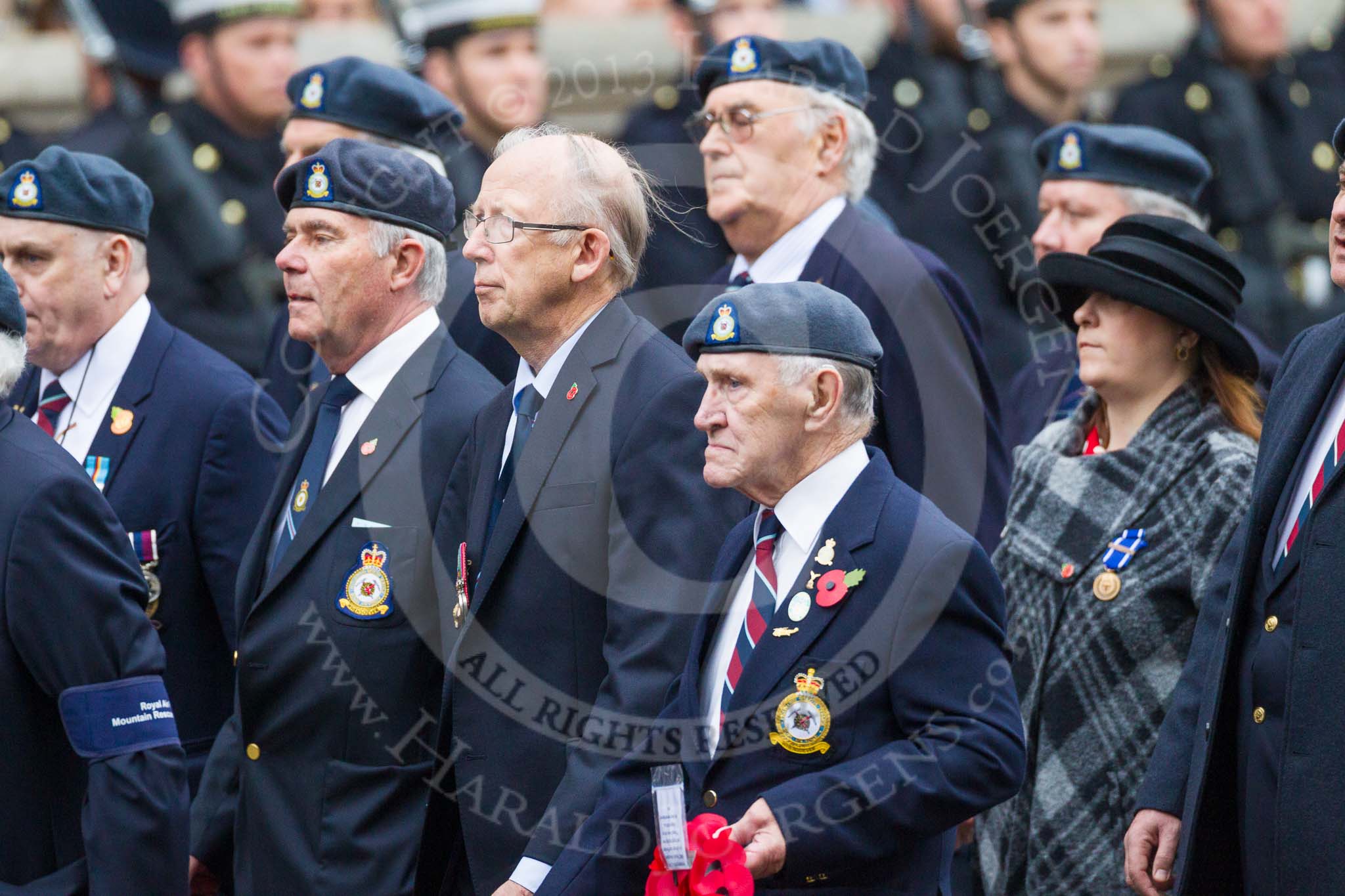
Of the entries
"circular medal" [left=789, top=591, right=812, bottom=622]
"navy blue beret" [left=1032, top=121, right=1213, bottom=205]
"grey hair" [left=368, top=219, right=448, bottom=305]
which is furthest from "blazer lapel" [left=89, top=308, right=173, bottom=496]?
"navy blue beret" [left=1032, top=121, right=1213, bottom=205]

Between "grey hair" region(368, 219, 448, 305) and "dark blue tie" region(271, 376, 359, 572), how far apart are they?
1.00 feet

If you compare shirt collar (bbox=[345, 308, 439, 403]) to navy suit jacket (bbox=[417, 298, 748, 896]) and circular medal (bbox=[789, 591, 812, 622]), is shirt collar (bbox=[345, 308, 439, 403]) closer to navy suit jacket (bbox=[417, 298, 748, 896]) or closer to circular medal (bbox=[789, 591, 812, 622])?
navy suit jacket (bbox=[417, 298, 748, 896])

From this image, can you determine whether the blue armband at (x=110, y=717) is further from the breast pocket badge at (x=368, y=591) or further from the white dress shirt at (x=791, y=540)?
the white dress shirt at (x=791, y=540)

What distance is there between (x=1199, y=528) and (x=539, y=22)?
16.3 ft

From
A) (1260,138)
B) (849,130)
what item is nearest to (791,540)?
(849,130)

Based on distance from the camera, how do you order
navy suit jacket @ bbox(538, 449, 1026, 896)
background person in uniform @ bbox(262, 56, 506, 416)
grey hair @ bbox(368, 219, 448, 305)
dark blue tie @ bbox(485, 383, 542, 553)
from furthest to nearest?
Answer: background person in uniform @ bbox(262, 56, 506, 416) → grey hair @ bbox(368, 219, 448, 305) → dark blue tie @ bbox(485, 383, 542, 553) → navy suit jacket @ bbox(538, 449, 1026, 896)

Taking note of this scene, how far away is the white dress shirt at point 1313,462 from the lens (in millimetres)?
3926

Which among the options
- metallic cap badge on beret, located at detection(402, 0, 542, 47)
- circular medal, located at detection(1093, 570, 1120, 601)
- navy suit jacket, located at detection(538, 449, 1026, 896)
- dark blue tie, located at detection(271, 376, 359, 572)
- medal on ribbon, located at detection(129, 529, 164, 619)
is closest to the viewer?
navy suit jacket, located at detection(538, 449, 1026, 896)

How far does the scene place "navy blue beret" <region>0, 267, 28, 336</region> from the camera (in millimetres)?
4109

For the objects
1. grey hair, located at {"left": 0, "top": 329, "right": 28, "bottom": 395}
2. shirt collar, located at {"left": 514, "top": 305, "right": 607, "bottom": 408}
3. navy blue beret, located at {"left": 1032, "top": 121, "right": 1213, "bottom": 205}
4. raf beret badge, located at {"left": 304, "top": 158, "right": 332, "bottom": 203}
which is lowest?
grey hair, located at {"left": 0, "top": 329, "right": 28, "bottom": 395}

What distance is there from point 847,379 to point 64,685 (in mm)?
1649

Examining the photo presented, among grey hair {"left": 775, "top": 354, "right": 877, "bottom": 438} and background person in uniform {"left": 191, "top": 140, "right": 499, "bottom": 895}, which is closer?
grey hair {"left": 775, "top": 354, "right": 877, "bottom": 438}

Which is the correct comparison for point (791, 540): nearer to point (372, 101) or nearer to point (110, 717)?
point (110, 717)

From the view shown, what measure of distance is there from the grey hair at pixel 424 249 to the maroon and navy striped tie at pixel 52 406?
3.46 ft
